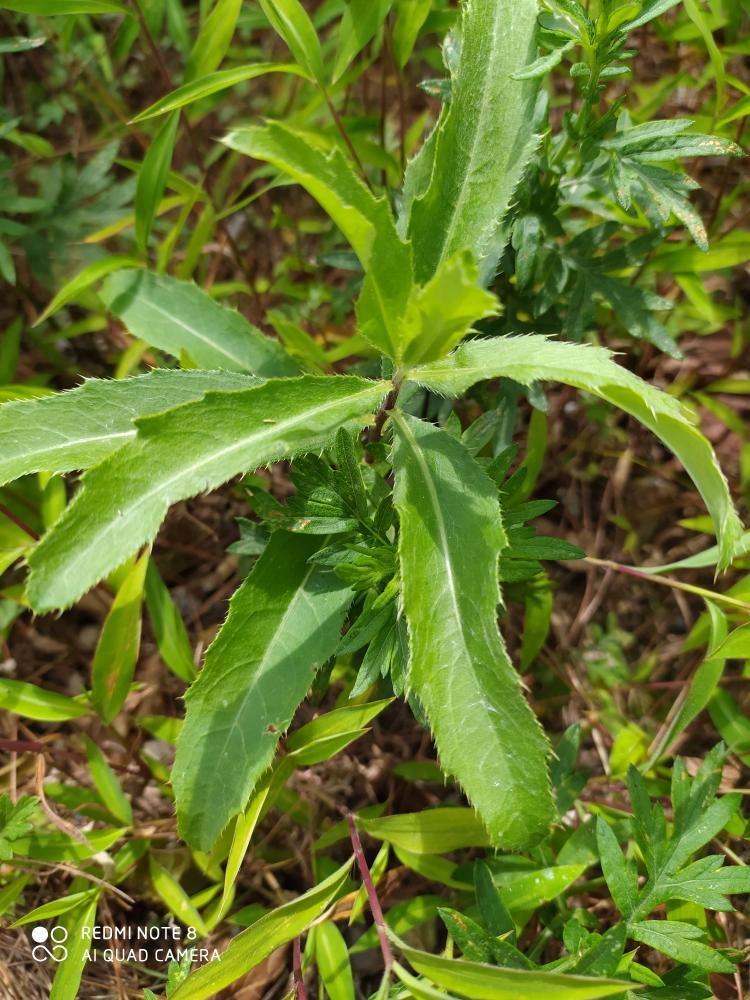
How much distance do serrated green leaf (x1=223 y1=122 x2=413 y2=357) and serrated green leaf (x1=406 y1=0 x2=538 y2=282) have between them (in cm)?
22

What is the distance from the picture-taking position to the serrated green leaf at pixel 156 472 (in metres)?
1.24

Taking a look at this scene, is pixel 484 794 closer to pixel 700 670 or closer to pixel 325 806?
pixel 700 670

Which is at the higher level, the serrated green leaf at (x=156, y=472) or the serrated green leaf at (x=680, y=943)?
the serrated green leaf at (x=156, y=472)

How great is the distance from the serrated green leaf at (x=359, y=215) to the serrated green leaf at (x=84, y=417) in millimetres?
397

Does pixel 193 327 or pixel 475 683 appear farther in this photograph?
pixel 193 327

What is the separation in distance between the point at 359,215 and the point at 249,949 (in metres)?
1.52

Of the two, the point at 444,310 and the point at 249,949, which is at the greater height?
the point at 444,310

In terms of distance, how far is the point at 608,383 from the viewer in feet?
3.91

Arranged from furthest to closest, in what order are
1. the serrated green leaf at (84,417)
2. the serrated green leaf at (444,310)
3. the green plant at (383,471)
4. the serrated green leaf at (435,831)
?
the serrated green leaf at (435,831), the serrated green leaf at (84,417), the green plant at (383,471), the serrated green leaf at (444,310)

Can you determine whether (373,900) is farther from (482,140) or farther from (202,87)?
(202,87)

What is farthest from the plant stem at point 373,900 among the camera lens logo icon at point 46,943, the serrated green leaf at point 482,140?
the serrated green leaf at point 482,140

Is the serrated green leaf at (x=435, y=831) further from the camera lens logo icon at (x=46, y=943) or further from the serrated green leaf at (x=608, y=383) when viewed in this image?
the serrated green leaf at (x=608, y=383)

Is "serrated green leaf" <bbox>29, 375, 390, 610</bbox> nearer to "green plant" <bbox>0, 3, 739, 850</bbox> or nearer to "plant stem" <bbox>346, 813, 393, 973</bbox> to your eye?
"green plant" <bbox>0, 3, 739, 850</bbox>

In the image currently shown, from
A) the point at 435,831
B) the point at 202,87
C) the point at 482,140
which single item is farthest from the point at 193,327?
the point at 435,831
